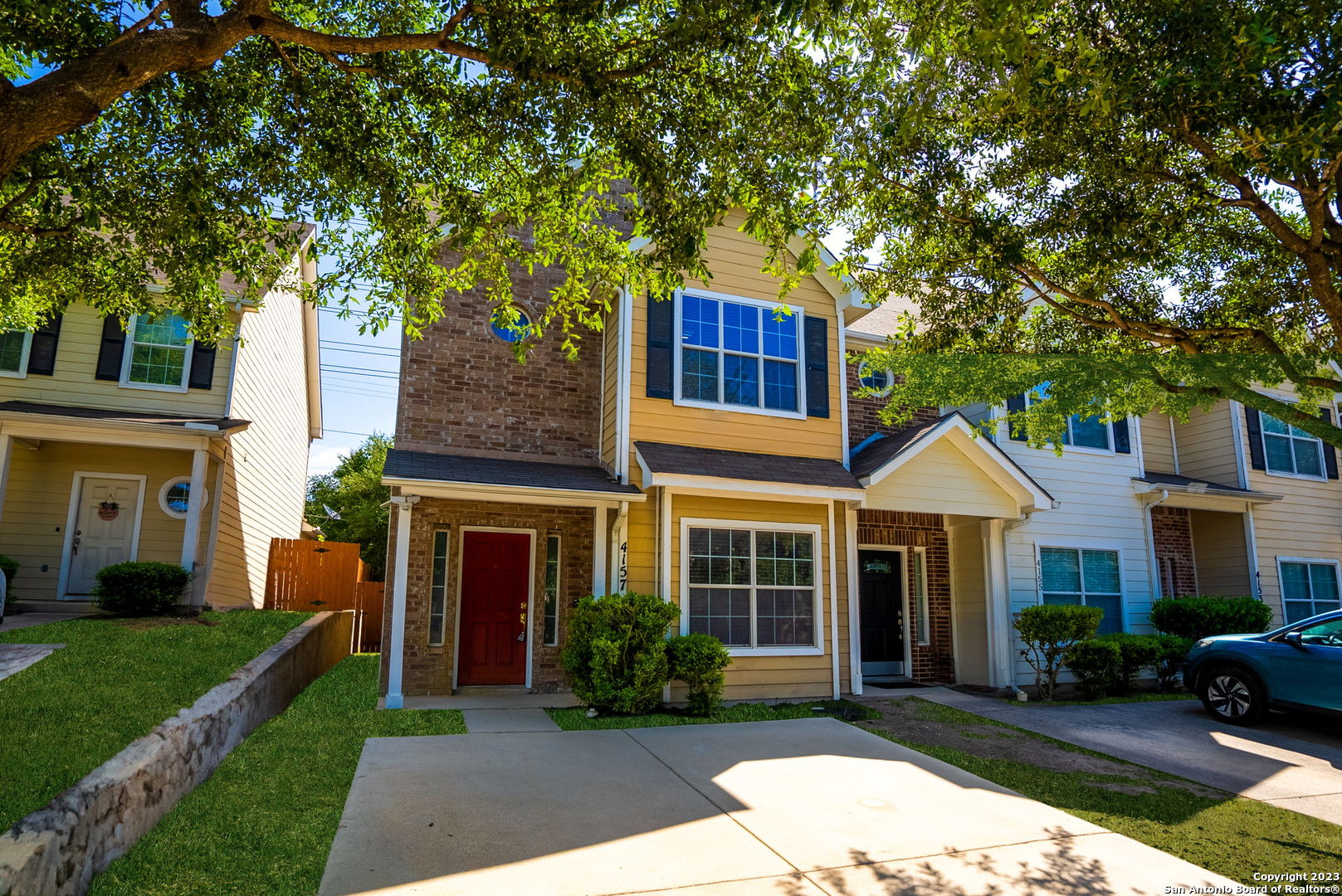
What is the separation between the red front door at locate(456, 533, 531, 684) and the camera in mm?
11062

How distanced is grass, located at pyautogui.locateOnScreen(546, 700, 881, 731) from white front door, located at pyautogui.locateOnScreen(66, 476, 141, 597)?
9.22 m

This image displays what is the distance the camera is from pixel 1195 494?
14.5 m

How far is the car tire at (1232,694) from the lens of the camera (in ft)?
31.4

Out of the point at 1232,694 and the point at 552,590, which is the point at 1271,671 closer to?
the point at 1232,694

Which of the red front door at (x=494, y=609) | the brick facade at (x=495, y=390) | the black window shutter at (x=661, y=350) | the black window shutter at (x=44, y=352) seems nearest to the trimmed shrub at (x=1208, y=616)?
the black window shutter at (x=661, y=350)

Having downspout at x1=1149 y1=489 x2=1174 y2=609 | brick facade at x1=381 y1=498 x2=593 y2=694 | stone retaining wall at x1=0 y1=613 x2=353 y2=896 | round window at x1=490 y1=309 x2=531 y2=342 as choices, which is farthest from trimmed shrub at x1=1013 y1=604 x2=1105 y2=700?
stone retaining wall at x1=0 y1=613 x2=353 y2=896

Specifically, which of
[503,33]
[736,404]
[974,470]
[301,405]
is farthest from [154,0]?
[301,405]

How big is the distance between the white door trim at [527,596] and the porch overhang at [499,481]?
696 mm

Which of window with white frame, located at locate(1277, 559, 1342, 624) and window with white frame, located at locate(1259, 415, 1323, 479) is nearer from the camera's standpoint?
window with white frame, located at locate(1277, 559, 1342, 624)

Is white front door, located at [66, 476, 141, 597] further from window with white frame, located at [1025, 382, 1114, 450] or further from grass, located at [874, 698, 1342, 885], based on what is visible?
window with white frame, located at [1025, 382, 1114, 450]

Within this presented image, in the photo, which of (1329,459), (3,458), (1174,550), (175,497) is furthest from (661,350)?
(1329,459)

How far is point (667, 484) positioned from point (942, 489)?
4.51 meters

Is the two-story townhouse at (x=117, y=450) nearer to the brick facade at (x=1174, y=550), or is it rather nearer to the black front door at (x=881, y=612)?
the black front door at (x=881, y=612)

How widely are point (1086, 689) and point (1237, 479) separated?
6991 mm
